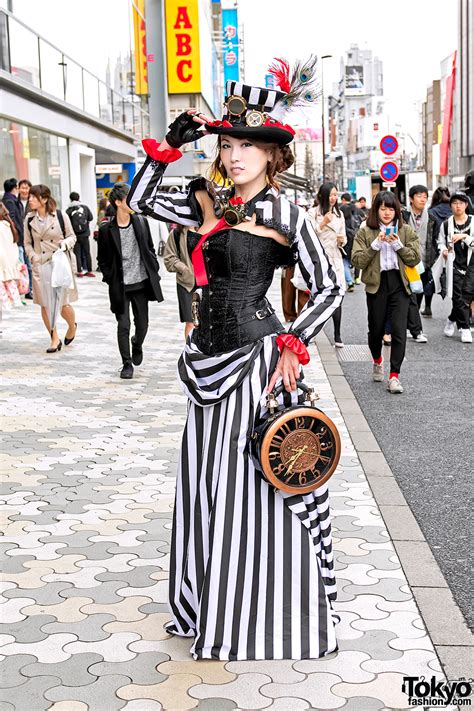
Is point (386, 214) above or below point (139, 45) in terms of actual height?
below

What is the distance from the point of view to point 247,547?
3.71 m

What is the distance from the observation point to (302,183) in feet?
14.1

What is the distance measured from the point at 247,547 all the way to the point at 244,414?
1.55ft

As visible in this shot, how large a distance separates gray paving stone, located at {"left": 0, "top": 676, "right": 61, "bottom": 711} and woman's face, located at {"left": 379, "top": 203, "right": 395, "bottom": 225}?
21.5ft

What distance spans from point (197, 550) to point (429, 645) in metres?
0.92

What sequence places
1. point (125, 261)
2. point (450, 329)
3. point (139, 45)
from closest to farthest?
point (125, 261) → point (450, 329) → point (139, 45)

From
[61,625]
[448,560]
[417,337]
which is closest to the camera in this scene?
[61,625]

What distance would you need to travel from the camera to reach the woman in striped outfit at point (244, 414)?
12.1 feet

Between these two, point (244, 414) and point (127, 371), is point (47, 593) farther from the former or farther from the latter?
point (127, 371)

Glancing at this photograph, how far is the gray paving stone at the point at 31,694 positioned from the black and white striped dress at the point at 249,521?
0.52 m

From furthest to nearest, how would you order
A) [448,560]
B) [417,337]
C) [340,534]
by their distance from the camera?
[417,337] < [340,534] < [448,560]

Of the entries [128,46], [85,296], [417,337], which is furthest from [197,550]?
[128,46]

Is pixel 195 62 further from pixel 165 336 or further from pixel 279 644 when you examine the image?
pixel 279 644

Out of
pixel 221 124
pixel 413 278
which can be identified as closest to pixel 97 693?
pixel 221 124
